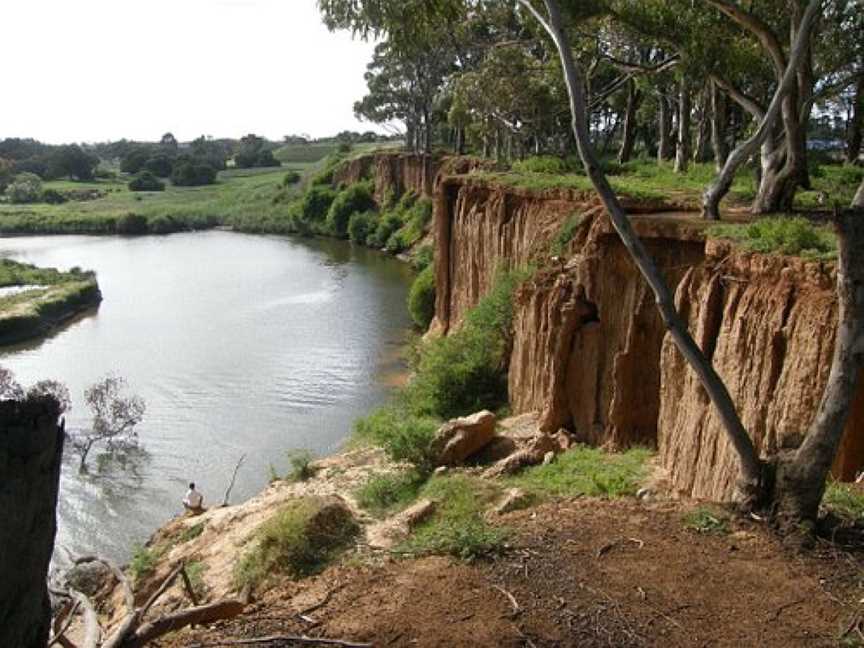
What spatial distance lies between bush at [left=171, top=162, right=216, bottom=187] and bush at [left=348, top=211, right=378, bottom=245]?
53430mm

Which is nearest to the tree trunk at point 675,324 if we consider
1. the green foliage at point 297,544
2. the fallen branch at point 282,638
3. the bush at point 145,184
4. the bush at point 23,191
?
the fallen branch at point 282,638

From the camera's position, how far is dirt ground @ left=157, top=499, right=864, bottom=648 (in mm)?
6434

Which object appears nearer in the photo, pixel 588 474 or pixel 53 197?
pixel 588 474

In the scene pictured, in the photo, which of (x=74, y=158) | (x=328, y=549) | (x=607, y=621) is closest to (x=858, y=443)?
(x=607, y=621)

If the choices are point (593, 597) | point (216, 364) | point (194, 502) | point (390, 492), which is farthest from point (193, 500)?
point (593, 597)

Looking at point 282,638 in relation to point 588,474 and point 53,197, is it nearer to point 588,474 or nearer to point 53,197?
point 588,474

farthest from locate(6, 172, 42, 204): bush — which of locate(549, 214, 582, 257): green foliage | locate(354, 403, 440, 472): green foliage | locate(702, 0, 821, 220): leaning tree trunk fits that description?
locate(702, 0, 821, 220): leaning tree trunk

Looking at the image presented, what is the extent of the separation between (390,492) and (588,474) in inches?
143

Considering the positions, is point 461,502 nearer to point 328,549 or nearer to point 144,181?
point 328,549

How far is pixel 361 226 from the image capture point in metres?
62.2

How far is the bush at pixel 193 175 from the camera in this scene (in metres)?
Answer: 110

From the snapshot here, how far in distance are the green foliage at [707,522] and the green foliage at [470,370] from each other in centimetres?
1170

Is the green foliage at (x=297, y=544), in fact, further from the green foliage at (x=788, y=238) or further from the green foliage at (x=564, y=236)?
the green foliage at (x=564, y=236)

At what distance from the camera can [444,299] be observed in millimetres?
30734
